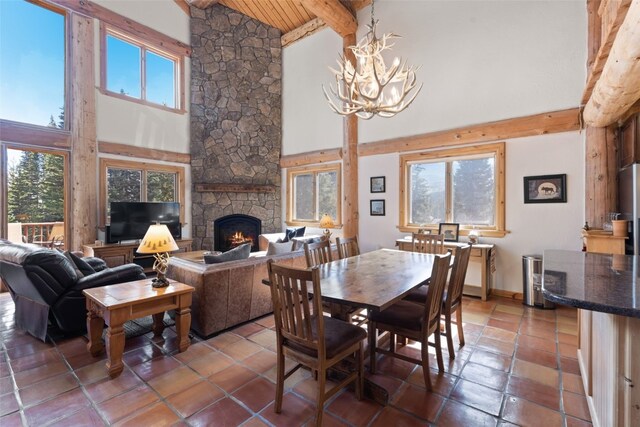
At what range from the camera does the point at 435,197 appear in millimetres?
5285

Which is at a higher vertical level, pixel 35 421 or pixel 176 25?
pixel 176 25

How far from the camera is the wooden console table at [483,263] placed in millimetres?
4316

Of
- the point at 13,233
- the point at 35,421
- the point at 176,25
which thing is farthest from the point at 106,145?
the point at 35,421

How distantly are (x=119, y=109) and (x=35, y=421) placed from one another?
533 cm

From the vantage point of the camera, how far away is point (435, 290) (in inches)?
86.0

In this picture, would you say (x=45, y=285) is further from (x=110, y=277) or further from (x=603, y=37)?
(x=603, y=37)

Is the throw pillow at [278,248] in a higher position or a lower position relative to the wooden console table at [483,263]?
higher

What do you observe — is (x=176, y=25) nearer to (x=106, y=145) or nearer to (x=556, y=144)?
(x=106, y=145)

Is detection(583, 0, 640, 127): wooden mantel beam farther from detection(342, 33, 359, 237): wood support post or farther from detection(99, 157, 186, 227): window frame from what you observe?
detection(99, 157, 186, 227): window frame

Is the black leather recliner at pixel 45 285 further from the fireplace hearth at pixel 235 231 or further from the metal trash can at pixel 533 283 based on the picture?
the metal trash can at pixel 533 283

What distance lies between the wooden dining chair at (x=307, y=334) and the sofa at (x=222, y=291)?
4.22 ft

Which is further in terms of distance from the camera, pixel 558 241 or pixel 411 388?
pixel 558 241

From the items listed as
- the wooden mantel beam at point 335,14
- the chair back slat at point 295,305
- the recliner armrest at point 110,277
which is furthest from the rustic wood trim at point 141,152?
the chair back slat at point 295,305

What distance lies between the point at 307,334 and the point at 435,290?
3.35 feet
